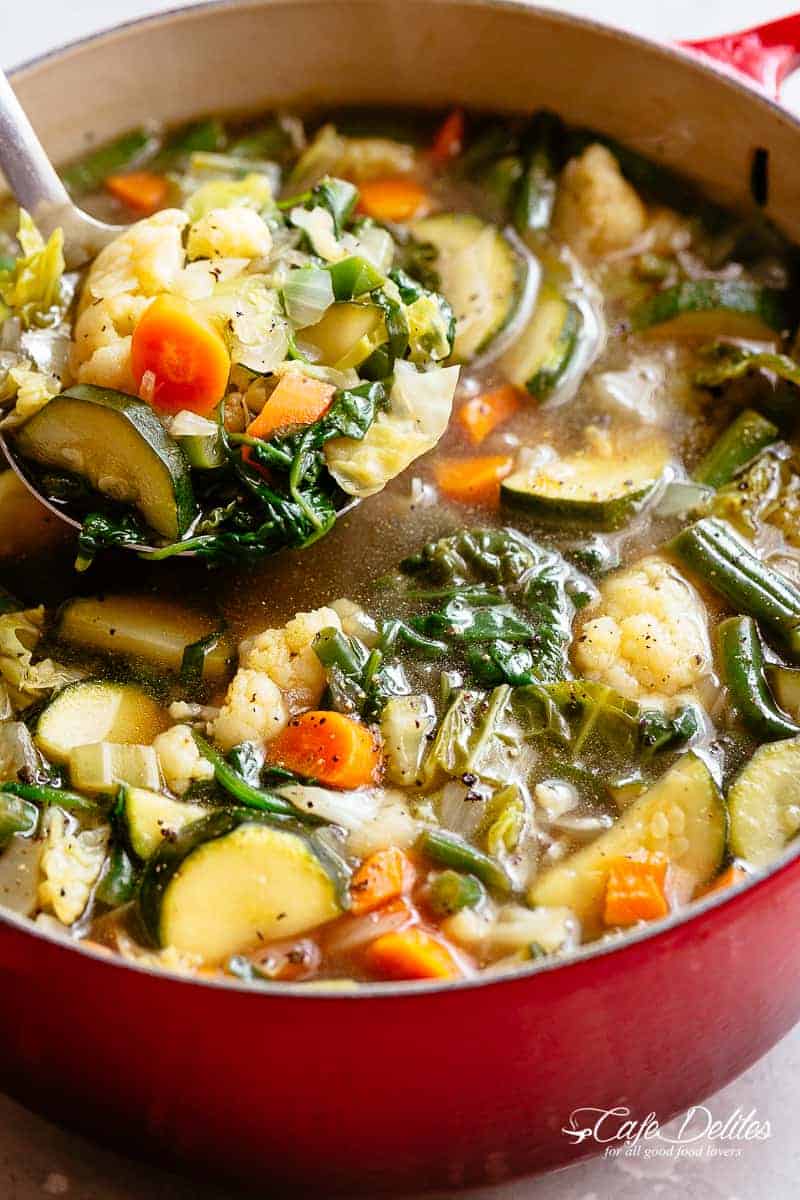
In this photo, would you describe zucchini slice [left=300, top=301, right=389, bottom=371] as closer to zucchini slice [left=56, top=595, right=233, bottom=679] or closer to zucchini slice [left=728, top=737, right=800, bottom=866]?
zucchini slice [left=56, top=595, right=233, bottom=679]

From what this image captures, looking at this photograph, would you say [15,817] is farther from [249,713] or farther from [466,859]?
[466,859]

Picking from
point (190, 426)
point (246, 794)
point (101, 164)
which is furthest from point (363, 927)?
point (101, 164)

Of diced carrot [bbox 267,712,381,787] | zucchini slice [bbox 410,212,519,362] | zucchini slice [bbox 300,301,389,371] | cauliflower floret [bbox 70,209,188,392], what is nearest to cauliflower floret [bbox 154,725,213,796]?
diced carrot [bbox 267,712,381,787]

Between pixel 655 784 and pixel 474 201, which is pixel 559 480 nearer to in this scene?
pixel 655 784

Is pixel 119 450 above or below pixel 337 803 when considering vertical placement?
above

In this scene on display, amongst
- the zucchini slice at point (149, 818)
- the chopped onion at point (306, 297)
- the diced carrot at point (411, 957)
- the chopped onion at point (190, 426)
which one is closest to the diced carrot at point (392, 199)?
the chopped onion at point (306, 297)
